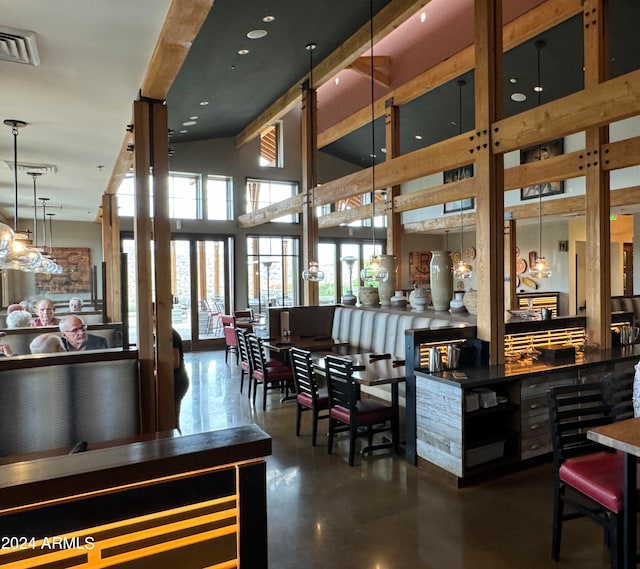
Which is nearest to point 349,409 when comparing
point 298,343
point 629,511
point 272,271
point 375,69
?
point 629,511

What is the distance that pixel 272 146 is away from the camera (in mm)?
12000

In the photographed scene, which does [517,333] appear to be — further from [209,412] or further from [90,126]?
[90,126]

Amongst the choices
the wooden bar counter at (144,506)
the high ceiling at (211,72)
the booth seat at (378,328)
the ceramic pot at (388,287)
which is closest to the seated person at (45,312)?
the high ceiling at (211,72)

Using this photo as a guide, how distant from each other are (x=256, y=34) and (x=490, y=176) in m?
3.67

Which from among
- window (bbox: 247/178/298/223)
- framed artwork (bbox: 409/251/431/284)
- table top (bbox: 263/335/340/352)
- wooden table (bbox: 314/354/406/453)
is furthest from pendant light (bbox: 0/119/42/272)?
framed artwork (bbox: 409/251/431/284)

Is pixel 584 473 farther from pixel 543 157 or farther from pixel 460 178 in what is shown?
pixel 460 178

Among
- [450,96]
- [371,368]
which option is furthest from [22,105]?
[450,96]

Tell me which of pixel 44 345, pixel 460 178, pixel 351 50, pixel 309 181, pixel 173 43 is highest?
pixel 351 50

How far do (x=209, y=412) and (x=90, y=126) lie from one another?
3.34 m

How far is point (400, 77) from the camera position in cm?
827

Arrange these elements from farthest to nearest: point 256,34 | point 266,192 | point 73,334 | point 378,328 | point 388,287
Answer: point 266,192 < point 388,287 < point 378,328 < point 256,34 < point 73,334

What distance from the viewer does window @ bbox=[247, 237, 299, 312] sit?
11477 mm

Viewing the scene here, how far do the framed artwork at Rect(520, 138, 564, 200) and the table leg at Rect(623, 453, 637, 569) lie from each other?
8459 mm

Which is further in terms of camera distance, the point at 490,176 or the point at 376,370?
the point at 376,370
